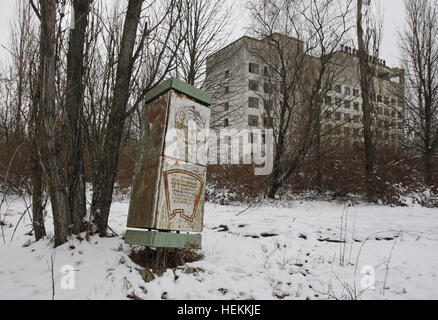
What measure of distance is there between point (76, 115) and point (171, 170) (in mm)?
1698

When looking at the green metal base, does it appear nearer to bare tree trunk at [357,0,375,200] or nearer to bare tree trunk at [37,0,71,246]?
bare tree trunk at [37,0,71,246]

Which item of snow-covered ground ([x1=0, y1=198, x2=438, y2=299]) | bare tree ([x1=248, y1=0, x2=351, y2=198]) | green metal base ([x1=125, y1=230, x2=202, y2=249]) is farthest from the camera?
bare tree ([x1=248, y1=0, x2=351, y2=198])

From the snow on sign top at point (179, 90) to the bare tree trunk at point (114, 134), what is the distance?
49 cm

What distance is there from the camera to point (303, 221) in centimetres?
521

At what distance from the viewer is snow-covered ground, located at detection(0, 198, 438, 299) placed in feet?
8.30

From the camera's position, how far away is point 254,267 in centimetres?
329

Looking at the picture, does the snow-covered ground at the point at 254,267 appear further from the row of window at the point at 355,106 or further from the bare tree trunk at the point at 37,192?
the row of window at the point at 355,106

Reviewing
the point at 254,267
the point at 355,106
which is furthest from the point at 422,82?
the point at 254,267

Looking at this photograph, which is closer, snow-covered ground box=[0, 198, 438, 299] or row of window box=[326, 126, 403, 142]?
snow-covered ground box=[0, 198, 438, 299]

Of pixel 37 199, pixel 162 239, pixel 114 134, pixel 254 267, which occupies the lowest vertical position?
pixel 254 267

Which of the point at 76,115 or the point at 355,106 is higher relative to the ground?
the point at 355,106

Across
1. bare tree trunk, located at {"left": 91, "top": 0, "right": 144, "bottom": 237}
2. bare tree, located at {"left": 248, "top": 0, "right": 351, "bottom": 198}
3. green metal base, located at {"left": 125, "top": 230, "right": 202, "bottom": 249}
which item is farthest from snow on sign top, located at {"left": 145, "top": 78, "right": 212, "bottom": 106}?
bare tree, located at {"left": 248, "top": 0, "right": 351, "bottom": 198}

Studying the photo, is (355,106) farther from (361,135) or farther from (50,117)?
(50,117)
